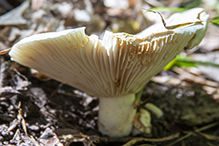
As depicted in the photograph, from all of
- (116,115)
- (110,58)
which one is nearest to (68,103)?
(116,115)

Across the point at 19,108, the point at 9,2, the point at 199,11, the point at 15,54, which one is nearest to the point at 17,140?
the point at 19,108

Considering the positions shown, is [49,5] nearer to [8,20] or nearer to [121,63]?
[8,20]

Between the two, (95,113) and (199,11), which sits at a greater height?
(199,11)

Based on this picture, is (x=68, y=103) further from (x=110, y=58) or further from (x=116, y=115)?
(x=110, y=58)

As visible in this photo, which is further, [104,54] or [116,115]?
[116,115]

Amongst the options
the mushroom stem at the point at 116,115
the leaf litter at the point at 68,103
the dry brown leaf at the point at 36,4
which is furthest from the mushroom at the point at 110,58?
the dry brown leaf at the point at 36,4

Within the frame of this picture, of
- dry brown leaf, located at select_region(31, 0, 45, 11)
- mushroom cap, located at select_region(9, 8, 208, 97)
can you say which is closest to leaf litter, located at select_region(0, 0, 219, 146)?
dry brown leaf, located at select_region(31, 0, 45, 11)
